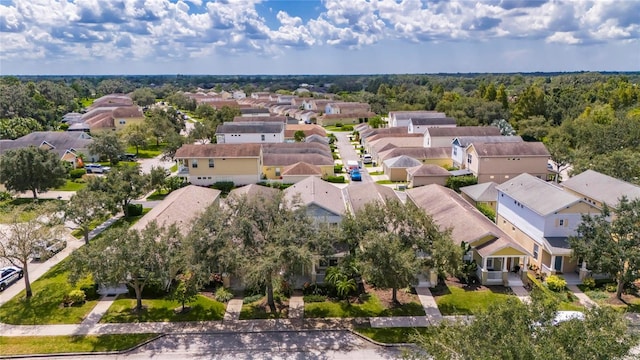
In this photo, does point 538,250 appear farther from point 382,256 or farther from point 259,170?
point 259,170

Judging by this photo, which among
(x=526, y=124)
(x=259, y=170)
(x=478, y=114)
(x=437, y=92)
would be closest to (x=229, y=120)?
(x=259, y=170)

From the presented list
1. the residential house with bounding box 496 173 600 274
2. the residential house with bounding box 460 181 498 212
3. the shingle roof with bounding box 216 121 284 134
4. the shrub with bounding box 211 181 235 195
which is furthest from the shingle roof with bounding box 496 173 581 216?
the shingle roof with bounding box 216 121 284 134

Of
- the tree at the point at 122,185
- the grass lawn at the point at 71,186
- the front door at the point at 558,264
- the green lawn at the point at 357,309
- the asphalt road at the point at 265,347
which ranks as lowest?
the asphalt road at the point at 265,347

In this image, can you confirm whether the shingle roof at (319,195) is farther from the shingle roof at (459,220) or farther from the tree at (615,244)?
the tree at (615,244)

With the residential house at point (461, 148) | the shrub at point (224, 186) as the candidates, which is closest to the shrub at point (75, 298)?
the shrub at point (224, 186)

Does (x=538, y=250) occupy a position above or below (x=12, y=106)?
below

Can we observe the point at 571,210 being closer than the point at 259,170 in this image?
Yes
